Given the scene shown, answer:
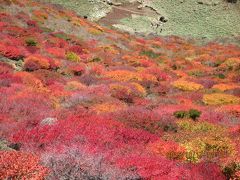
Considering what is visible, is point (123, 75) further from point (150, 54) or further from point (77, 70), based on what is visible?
point (150, 54)

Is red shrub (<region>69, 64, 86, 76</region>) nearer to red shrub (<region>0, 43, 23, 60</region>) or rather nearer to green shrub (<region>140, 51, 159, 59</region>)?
red shrub (<region>0, 43, 23, 60</region>)

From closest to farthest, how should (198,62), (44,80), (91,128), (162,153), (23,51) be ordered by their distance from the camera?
(162,153) < (91,128) < (44,80) < (23,51) < (198,62)

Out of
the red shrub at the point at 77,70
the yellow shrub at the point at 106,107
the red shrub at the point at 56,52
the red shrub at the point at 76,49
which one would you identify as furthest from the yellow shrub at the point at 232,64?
the yellow shrub at the point at 106,107

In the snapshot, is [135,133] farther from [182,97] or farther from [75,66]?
[75,66]

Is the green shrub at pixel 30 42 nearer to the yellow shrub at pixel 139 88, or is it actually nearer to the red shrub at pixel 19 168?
the yellow shrub at pixel 139 88

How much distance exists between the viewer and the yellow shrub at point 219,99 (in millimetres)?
20828

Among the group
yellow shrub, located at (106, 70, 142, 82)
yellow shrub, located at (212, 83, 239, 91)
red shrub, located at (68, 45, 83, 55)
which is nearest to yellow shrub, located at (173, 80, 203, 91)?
yellow shrub, located at (212, 83, 239, 91)

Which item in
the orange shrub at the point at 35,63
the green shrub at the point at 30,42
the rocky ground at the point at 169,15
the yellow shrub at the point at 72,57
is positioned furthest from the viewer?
the rocky ground at the point at 169,15

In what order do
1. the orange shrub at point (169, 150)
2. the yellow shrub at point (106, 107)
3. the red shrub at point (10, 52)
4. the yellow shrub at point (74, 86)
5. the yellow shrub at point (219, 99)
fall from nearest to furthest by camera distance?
the orange shrub at point (169, 150) < the yellow shrub at point (106, 107) < the yellow shrub at point (74, 86) < the yellow shrub at point (219, 99) < the red shrub at point (10, 52)

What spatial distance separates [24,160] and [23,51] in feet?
58.7

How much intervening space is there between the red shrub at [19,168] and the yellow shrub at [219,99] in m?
14.4

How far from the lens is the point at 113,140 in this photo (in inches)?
452

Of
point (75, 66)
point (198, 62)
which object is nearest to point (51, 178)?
point (75, 66)

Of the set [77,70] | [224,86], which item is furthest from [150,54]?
[77,70]
